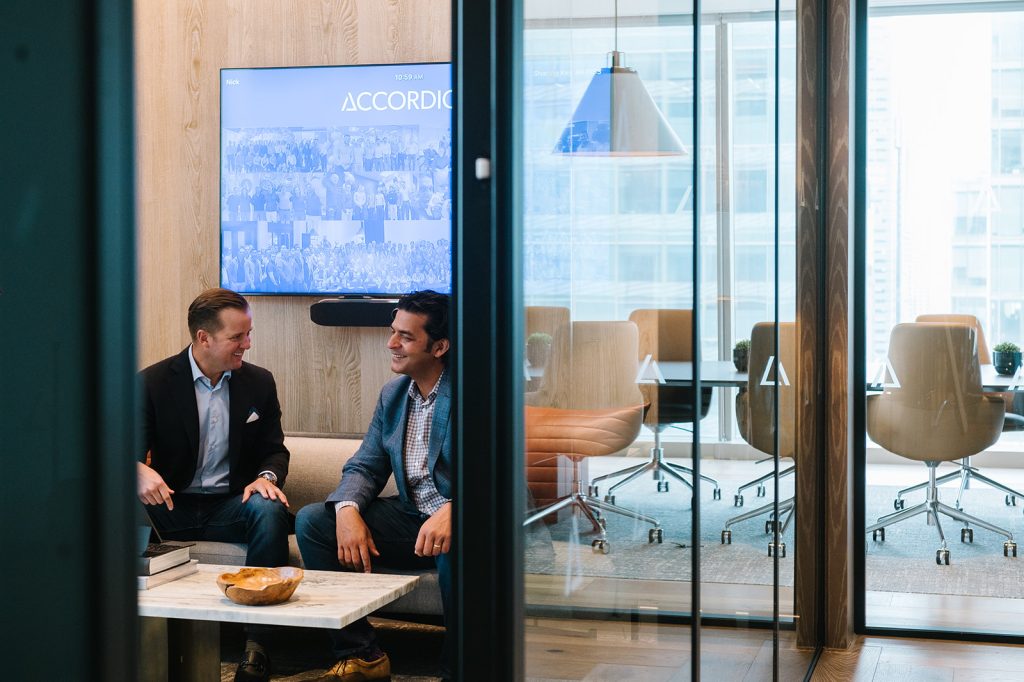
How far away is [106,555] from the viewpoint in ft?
2.15

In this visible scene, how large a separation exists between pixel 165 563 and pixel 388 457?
0.88 m

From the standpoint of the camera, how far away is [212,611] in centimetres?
294

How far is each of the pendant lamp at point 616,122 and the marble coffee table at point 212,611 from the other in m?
1.48

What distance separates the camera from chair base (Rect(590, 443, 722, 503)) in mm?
1867

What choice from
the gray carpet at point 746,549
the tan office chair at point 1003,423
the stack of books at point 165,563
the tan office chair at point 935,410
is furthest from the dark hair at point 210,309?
the tan office chair at point 1003,423

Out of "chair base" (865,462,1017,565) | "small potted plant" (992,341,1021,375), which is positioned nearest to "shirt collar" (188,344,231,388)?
"chair base" (865,462,1017,565)

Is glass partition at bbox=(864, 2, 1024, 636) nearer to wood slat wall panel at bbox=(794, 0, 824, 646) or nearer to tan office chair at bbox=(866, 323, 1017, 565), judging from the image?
tan office chair at bbox=(866, 323, 1017, 565)

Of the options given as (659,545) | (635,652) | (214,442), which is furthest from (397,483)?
(635,652)

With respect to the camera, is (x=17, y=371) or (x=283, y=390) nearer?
(x=17, y=371)

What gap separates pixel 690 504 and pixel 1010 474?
2323 millimetres

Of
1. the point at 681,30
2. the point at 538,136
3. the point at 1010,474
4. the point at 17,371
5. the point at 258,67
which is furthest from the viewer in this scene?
the point at 258,67

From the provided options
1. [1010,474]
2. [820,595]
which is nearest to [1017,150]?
[1010,474]

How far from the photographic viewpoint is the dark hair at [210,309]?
156 inches

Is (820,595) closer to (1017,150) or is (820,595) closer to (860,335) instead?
(860,335)
